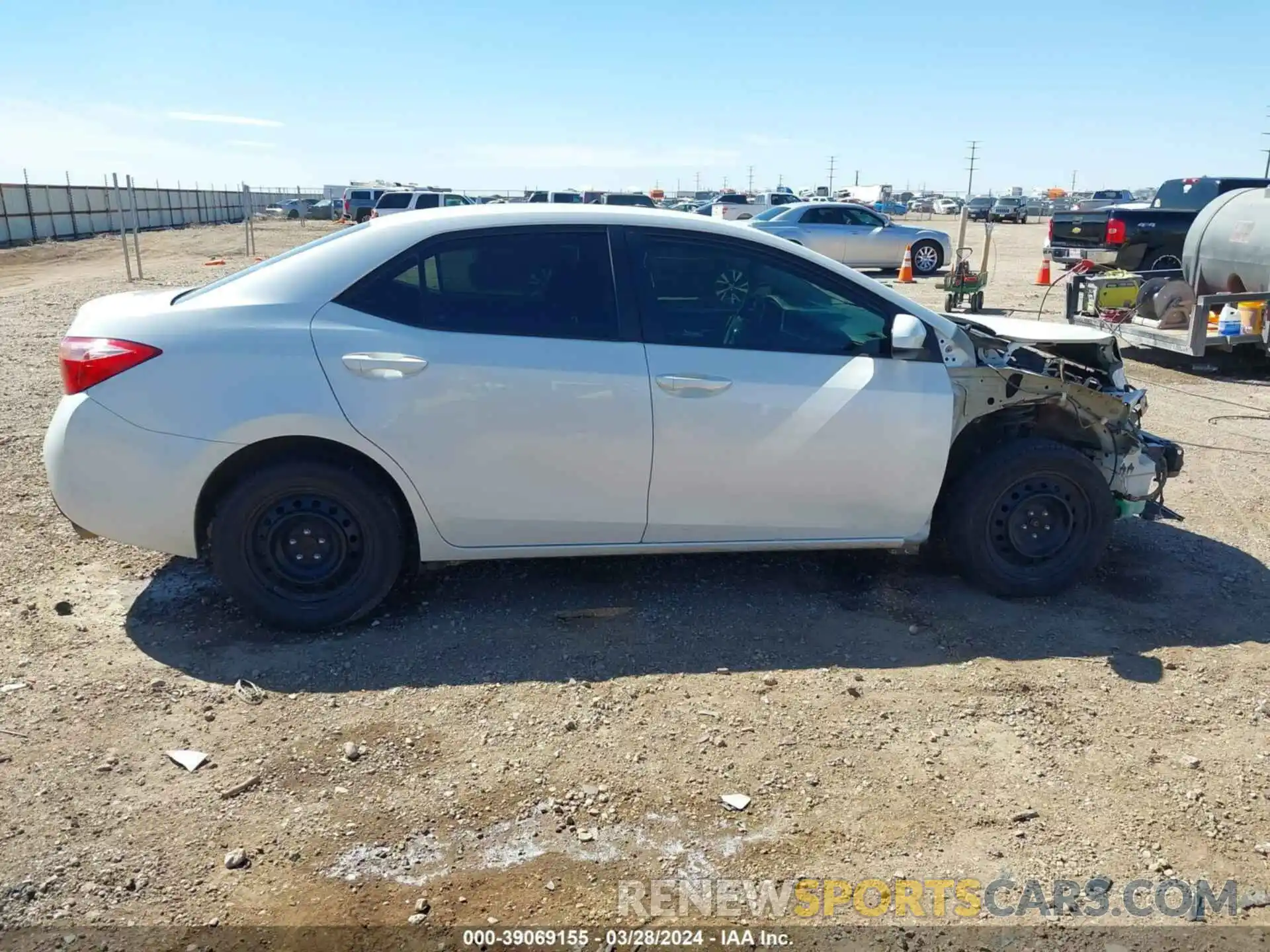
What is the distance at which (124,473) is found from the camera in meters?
3.90

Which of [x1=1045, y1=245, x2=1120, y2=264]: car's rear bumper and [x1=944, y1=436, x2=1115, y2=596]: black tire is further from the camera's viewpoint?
[x1=1045, y1=245, x2=1120, y2=264]: car's rear bumper

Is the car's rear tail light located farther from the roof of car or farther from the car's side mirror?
the car's side mirror

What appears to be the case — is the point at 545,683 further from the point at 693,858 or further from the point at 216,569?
the point at 216,569

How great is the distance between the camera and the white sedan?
3895 millimetres

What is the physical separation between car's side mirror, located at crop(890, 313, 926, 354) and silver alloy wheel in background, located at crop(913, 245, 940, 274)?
19243mm

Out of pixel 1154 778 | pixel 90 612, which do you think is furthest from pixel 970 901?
pixel 90 612

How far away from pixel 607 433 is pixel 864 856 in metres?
1.94

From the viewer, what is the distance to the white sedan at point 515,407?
3895 mm

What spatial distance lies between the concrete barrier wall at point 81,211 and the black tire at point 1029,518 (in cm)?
2421

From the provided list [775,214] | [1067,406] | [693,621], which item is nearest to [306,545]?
[693,621]

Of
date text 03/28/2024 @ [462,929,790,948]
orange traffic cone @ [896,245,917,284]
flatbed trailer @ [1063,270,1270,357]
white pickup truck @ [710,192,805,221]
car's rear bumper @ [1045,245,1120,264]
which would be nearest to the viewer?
date text 03/28/2024 @ [462,929,790,948]

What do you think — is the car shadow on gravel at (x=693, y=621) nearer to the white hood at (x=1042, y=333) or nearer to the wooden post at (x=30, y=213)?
the white hood at (x=1042, y=333)

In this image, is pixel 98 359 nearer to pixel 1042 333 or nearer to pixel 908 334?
pixel 908 334

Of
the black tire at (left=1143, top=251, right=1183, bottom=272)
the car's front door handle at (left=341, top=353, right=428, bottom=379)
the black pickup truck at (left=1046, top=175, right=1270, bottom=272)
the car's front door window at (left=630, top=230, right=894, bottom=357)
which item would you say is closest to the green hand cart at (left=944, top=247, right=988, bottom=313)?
the black pickup truck at (left=1046, top=175, right=1270, bottom=272)
